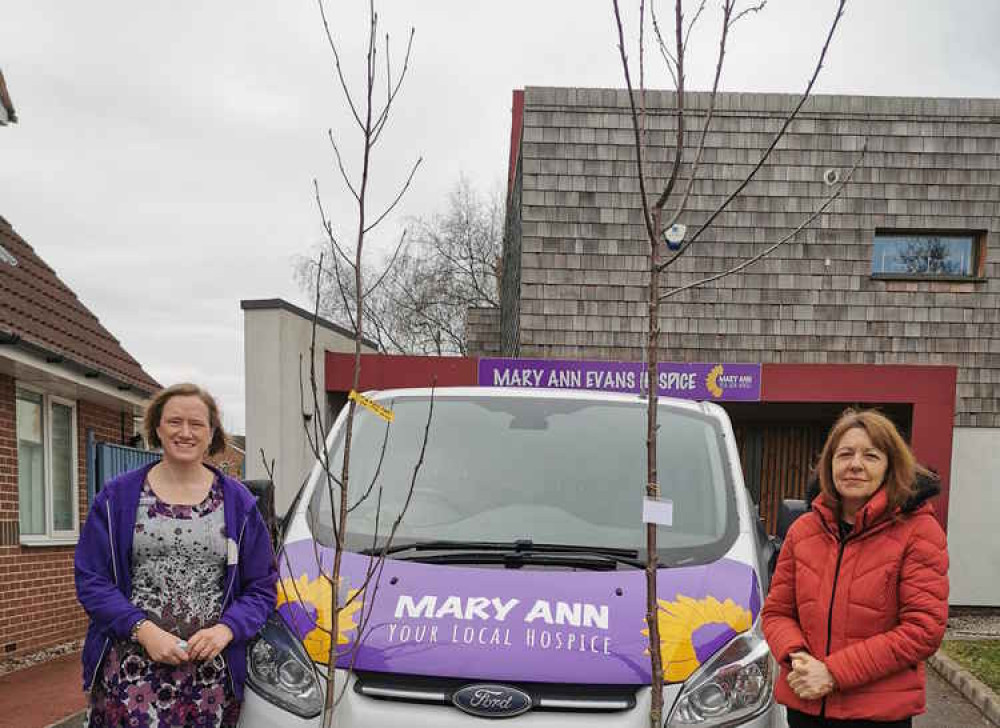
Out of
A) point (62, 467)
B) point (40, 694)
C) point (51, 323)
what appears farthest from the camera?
point (62, 467)

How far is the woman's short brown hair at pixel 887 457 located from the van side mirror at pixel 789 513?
44 cm

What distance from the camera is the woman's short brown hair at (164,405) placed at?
270 centimetres

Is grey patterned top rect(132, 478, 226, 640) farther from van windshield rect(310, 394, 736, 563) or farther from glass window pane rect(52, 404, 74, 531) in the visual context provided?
glass window pane rect(52, 404, 74, 531)

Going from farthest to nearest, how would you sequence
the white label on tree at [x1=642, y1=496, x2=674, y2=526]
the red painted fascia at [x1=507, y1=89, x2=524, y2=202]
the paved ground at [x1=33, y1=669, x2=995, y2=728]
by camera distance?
the red painted fascia at [x1=507, y1=89, x2=524, y2=202] → the paved ground at [x1=33, y1=669, x2=995, y2=728] → the white label on tree at [x1=642, y1=496, x2=674, y2=526]

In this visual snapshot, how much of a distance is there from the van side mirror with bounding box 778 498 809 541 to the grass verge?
3.86 m

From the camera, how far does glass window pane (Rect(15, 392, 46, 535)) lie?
24.6 feet

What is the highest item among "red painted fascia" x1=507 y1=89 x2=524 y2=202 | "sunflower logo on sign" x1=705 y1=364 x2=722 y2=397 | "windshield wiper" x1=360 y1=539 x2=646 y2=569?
"red painted fascia" x1=507 y1=89 x2=524 y2=202

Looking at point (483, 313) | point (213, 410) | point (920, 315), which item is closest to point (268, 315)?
point (213, 410)

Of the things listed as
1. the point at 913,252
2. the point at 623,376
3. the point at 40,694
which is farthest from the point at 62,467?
the point at 913,252

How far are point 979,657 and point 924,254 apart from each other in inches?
212

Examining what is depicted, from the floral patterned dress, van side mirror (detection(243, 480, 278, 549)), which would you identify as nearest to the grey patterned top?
the floral patterned dress

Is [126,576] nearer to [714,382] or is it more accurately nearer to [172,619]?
[172,619]

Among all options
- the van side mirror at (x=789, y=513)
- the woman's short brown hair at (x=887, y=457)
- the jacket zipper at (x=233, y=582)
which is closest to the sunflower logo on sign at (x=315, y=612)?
the jacket zipper at (x=233, y=582)

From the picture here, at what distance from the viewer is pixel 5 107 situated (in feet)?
25.8
